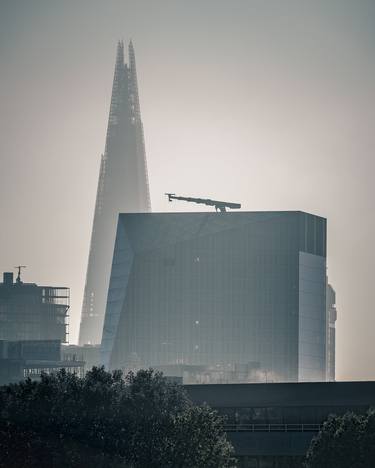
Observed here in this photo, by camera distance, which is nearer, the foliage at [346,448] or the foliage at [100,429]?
the foliage at [100,429]

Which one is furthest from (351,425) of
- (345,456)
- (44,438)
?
(44,438)

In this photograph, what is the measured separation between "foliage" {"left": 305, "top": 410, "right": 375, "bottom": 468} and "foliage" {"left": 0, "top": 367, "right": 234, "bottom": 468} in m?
8.84

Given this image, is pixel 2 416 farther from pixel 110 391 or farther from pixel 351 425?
pixel 351 425

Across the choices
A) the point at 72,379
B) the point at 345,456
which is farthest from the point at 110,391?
the point at 345,456

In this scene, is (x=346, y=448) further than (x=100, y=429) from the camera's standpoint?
Yes

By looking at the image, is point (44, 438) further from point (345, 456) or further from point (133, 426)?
point (345, 456)

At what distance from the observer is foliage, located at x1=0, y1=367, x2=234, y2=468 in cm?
17662

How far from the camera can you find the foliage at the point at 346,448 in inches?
7229

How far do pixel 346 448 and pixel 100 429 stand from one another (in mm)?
23552

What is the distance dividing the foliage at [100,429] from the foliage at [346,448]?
8843 millimetres

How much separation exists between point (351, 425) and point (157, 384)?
19.5 metres

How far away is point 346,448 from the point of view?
184250 millimetres

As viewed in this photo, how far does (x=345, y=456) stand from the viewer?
603ft

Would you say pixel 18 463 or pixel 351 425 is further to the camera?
pixel 351 425
